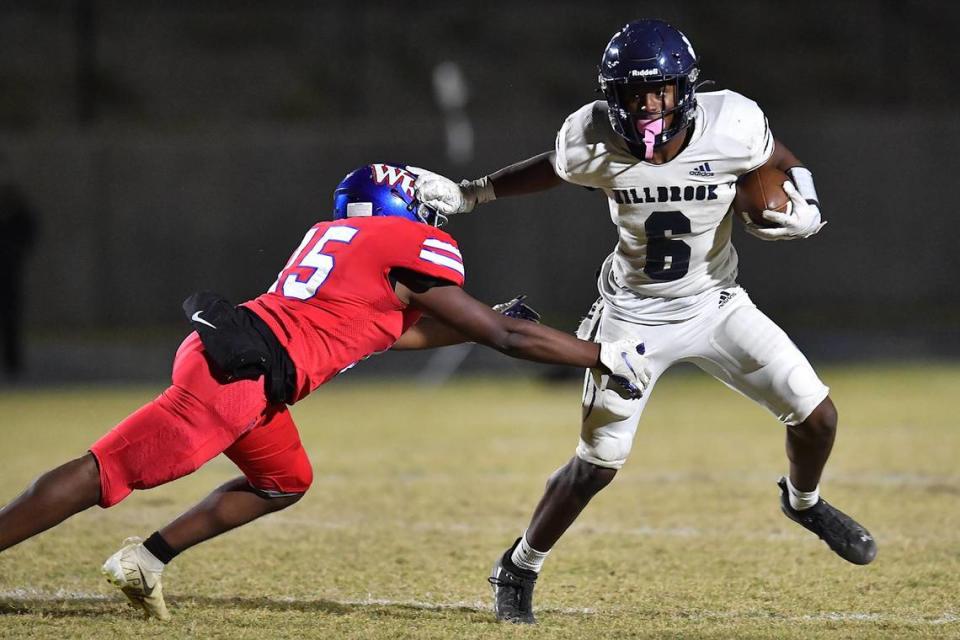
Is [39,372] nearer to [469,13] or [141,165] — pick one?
[141,165]

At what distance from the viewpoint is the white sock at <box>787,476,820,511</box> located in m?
4.17

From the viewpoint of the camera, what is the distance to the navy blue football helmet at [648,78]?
12.7 feet

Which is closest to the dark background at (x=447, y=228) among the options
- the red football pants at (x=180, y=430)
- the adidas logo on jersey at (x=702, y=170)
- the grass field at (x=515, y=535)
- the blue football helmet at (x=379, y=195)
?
the grass field at (x=515, y=535)

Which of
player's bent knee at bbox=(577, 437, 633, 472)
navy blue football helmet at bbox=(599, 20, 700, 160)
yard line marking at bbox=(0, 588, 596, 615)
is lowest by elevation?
yard line marking at bbox=(0, 588, 596, 615)

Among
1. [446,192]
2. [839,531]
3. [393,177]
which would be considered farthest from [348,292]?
[839,531]

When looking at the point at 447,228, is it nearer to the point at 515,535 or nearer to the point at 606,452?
the point at 515,535

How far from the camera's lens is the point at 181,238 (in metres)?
14.8

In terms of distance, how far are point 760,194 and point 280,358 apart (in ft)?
5.10

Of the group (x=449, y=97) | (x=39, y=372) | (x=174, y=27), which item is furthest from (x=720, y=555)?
(x=174, y=27)

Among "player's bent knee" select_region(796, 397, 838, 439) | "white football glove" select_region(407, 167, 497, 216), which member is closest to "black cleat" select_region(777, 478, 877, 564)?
"player's bent knee" select_region(796, 397, 838, 439)

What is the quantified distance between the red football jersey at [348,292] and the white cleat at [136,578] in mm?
709

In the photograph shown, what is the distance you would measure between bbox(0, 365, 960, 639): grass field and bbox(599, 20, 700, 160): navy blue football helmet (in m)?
1.49

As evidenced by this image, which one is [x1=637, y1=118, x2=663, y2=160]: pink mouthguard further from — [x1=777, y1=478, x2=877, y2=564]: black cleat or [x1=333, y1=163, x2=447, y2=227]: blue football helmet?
[x1=777, y1=478, x2=877, y2=564]: black cleat

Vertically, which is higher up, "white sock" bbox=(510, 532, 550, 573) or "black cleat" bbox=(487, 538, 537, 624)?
"white sock" bbox=(510, 532, 550, 573)
